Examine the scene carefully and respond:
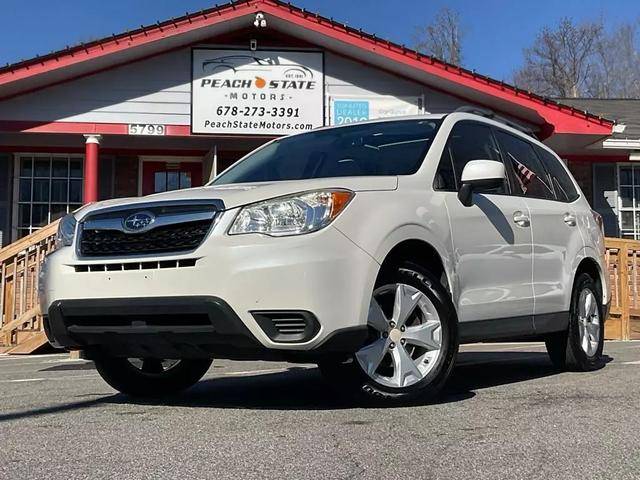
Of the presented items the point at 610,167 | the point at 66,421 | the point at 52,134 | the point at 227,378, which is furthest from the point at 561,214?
the point at 610,167

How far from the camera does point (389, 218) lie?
13.4 ft

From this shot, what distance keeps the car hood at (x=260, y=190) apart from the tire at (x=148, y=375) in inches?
40.2

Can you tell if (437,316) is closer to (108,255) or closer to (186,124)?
(108,255)

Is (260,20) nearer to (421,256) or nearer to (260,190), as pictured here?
(421,256)

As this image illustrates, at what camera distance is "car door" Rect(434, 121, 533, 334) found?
462 cm

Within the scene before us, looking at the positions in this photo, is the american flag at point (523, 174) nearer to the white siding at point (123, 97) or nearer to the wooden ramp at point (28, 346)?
the wooden ramp at point (28, 346)

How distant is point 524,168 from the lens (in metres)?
5.71

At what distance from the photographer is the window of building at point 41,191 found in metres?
13.2

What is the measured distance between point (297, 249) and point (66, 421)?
153 centimetres

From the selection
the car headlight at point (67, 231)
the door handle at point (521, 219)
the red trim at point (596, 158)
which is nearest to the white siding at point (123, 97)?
the red trim at point (596, 158)

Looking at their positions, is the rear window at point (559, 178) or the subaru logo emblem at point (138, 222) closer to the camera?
the subaru logo emblem at point (138, 222)

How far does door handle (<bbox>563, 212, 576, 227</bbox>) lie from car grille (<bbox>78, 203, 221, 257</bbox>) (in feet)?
10.1

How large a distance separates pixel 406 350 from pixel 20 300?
261 inches

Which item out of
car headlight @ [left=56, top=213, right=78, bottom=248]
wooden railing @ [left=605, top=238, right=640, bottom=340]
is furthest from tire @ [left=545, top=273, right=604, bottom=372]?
wooden railing @ [left=605, top=238, right=640, bottom=340]
